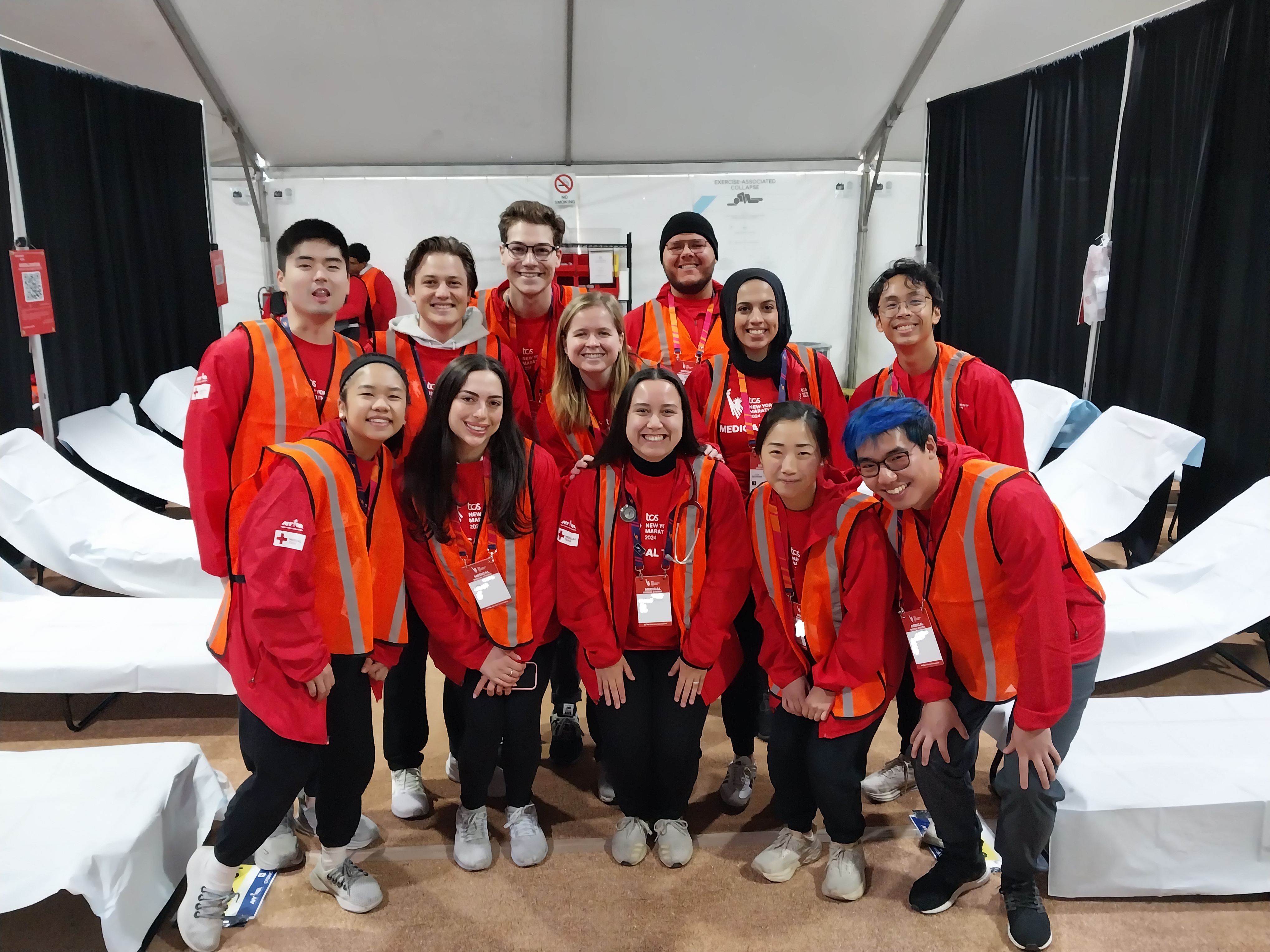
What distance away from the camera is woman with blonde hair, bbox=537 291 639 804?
83.5 inches

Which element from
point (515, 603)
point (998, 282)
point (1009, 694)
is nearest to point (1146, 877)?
point (1009, 694)

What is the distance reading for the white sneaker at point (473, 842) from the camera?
6.58ft

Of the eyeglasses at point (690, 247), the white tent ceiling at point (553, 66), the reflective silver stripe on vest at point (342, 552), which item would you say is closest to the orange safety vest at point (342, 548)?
the reflective silver stripe on vest at point (342, 552)

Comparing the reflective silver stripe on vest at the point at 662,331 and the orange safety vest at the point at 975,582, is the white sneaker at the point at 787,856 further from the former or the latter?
the reflective silver stripe on vest at the point at 662,331

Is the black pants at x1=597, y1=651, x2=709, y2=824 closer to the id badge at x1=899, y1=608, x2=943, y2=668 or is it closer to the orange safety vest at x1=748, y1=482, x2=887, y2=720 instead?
the orange safety vest at x1=748, y1=482, x2=887, y2=720

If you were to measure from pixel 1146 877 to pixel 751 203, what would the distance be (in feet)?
19.6

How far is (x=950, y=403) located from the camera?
2158 mm

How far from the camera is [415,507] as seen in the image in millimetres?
1914

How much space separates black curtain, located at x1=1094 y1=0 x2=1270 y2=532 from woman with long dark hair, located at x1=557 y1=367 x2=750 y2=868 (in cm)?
245

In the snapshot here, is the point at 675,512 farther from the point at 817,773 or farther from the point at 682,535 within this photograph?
the point at 817,773

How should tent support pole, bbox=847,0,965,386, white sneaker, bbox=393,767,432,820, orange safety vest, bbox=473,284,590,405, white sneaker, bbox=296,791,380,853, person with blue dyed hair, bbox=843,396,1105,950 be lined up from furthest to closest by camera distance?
1. tent support pole, bbox=847,0,965,386
2. orange safety vest, bbox=473,284,590,405
3. white sneaker, bbox=393,767,432,820
4. white sneaker, bbox=296,791,380,853
5. person with blue dyed hair, bbox=843,396,1105,950

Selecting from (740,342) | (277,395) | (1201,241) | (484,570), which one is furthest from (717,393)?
(1201,241)

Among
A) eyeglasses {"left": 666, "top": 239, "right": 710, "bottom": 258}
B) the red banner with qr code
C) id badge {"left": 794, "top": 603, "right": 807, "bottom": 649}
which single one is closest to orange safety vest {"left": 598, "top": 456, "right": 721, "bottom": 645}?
id badge {"left": 794, "top": 603, "right": 807, "bottom": 649}

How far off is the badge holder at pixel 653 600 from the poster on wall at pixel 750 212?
538 cm
